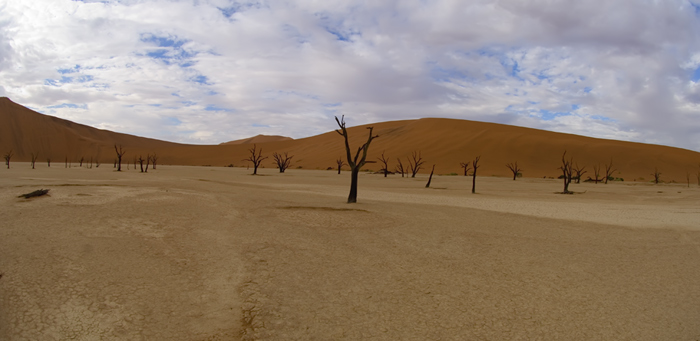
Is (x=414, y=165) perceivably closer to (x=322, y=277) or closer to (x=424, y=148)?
(x=424, y=148)

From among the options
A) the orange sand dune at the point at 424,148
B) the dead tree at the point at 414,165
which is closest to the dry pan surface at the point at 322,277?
the dead tree at the point at 414,165

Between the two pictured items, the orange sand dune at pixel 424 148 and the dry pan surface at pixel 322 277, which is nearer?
the dry pan surface at pixel 322 277

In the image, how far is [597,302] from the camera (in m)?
5.72

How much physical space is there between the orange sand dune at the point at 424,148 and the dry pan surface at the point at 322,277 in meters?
43.2

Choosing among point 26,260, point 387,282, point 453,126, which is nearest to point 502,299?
point 387,282

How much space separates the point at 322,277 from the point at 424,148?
60.9 m

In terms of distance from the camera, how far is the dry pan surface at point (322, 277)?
15.8 feet

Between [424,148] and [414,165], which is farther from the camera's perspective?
[424,148]

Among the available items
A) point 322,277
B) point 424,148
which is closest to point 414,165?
point 424,148

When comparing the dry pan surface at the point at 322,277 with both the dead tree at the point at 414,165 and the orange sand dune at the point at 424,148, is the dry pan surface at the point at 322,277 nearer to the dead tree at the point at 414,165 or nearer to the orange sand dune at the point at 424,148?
the dead tree at the point at 414,165

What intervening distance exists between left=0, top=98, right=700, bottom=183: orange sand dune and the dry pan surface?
43189 millimetres

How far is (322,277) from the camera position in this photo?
20.9 ft

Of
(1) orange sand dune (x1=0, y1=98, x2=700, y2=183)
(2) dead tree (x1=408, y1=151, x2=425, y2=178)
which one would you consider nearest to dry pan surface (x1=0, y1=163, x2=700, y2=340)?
(2) dead tree (x1=408, y1=151, x2=425, y2=178)

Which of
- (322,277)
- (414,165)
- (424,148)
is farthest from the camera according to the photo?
(424,148)
